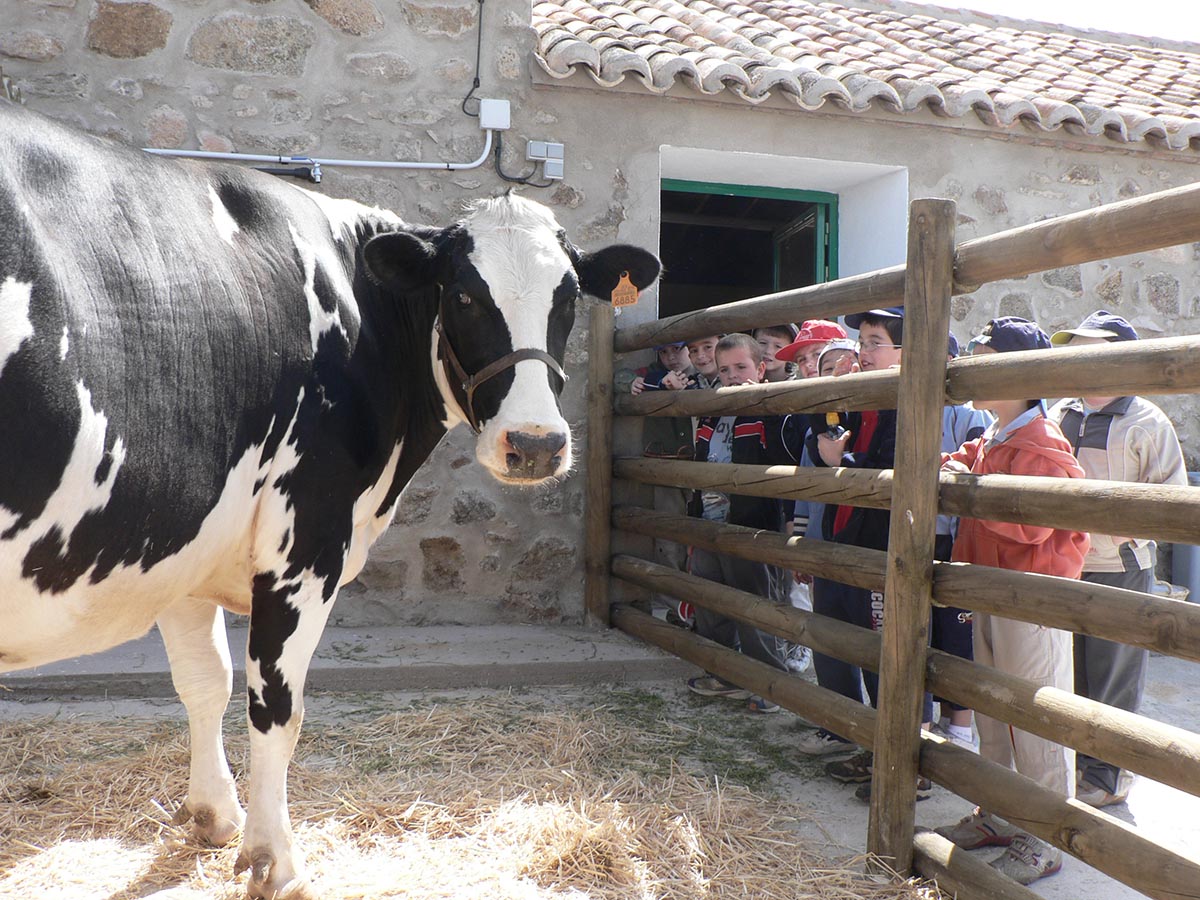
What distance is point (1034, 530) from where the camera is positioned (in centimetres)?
288

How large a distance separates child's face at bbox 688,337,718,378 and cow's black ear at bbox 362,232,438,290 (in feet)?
7.16

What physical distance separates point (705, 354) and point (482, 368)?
2.33 meters

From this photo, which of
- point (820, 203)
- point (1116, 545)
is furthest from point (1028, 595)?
point (820, 203)

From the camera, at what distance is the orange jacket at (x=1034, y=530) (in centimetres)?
289

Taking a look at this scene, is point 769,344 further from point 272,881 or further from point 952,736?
point 272,881

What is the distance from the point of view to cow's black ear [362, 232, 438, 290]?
2.79 meters

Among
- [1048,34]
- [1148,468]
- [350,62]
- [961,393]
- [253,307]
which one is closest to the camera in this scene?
[253,307]

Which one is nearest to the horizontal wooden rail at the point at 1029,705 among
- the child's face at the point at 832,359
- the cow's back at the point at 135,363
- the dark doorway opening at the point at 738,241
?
the child's face at the point at 832,359

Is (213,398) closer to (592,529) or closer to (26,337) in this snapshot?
(26,337)

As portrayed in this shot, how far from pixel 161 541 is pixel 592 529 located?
11.1 ft

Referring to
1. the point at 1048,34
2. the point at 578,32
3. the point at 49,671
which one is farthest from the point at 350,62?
the point at 1048,34

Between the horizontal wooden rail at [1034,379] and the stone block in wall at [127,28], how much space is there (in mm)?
3455

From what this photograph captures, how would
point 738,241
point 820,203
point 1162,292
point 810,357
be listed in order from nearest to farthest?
point 810,357 → point 1162,292 → point 820,203 → point 738,241

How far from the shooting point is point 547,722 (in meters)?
4.09
